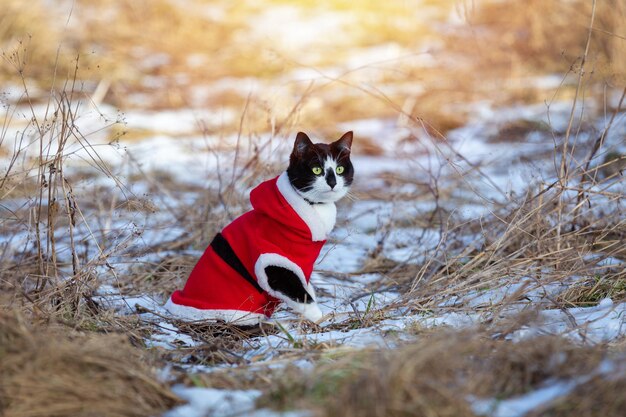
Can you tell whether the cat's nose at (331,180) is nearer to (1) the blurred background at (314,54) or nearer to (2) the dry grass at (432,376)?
(2) the dry grass at (432,376)

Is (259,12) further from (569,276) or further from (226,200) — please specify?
(569,276)

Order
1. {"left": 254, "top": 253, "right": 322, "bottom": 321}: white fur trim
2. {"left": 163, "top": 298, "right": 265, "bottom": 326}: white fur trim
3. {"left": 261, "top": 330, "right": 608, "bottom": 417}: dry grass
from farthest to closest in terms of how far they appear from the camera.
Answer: {"left": 163, "top": 298, "right": 265, "bottom": 326}: white fur trim → {"left": 254, "top": 253, "right": 322, "bottom": 321}: white fur trim → {"left": 261, "top": 330, "right": 608, "bottom": 417}: dry grass

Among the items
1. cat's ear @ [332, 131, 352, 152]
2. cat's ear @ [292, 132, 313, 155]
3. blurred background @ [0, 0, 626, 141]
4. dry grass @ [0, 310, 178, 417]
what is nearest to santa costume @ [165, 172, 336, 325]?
cat's ear @ [292, 132, 313, 155]

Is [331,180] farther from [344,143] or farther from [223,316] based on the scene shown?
[223,316]

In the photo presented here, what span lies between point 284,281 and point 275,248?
13 centimetres

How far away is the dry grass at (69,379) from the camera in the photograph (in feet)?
5.71

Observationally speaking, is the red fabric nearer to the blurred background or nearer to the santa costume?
the santa costume

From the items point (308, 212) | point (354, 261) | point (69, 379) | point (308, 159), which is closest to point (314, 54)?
point (354, 261)

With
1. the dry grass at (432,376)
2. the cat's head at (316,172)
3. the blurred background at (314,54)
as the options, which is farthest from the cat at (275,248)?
the blurred background at (314,54)

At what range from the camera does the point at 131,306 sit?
2920 mm

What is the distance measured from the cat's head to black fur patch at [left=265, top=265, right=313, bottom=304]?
303mm

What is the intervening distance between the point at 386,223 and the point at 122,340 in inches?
79.2

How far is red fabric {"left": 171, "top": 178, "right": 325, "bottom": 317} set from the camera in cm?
255

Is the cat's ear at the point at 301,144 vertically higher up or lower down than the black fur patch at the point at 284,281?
higher up
